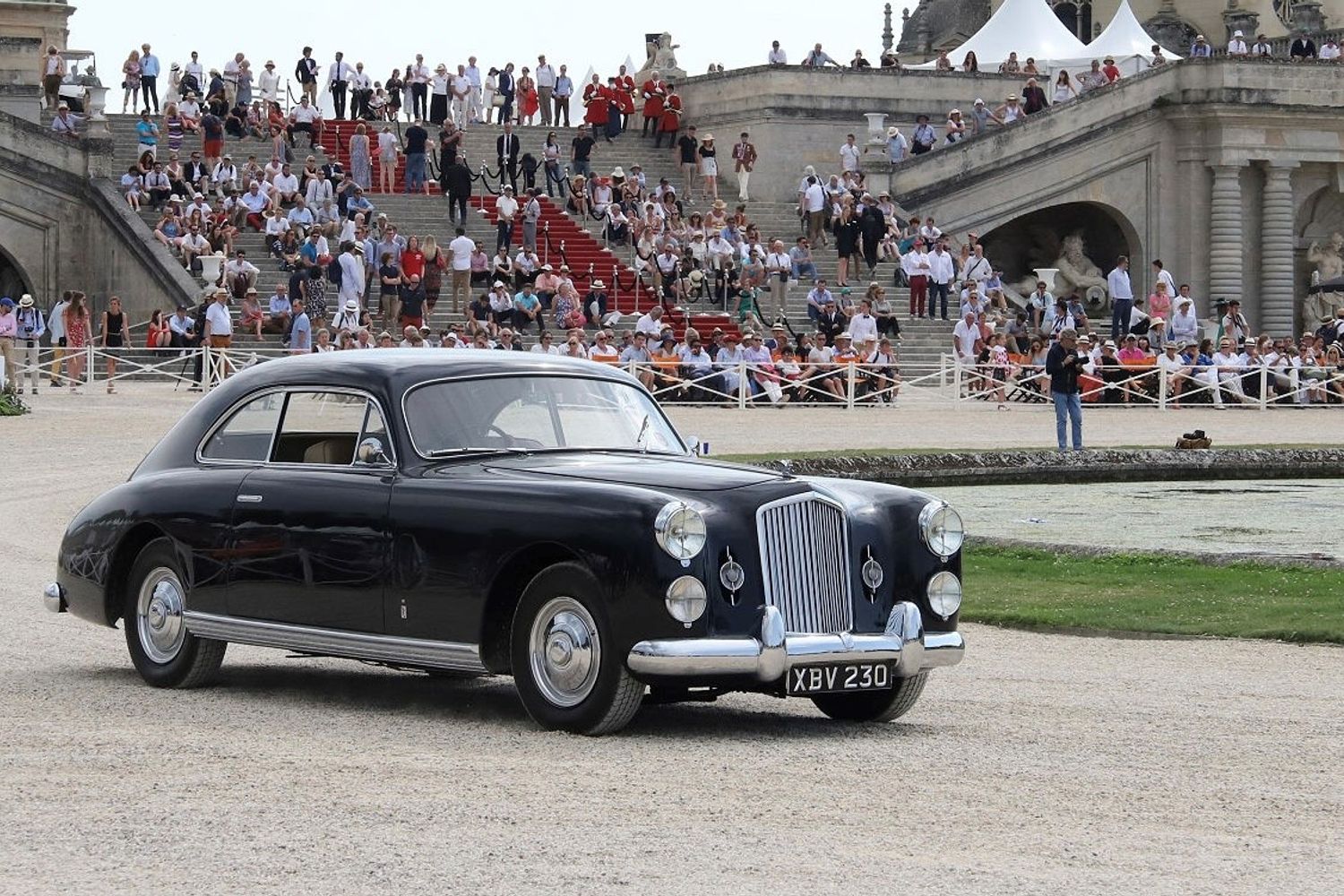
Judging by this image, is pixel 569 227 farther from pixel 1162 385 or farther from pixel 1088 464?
pixel 1088 464

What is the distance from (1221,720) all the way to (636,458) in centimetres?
280

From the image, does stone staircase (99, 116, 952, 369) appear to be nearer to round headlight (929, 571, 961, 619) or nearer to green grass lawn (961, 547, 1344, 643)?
green grass lawn (961, 547, 1344, 643)

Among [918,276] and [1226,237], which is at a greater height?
[1226,237]

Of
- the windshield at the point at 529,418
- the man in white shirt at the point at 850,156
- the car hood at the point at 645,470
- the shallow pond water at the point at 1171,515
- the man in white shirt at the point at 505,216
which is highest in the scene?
the man in white shirt at the point at 850,156

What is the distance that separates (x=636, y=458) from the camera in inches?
440

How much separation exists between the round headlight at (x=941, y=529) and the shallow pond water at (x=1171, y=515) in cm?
681

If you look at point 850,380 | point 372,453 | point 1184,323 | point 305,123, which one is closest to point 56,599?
point 372,453

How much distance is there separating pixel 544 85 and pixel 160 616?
42.9 meters

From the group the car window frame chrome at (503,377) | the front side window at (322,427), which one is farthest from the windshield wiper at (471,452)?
the front side window at (322,427)

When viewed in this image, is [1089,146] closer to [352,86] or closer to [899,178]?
[899,178]

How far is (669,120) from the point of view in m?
53.1

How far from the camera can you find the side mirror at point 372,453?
11117mm

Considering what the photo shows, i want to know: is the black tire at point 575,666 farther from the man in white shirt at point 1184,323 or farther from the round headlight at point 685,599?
the man in white shirt at point 1184,323

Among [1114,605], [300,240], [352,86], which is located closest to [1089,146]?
[352,86]
